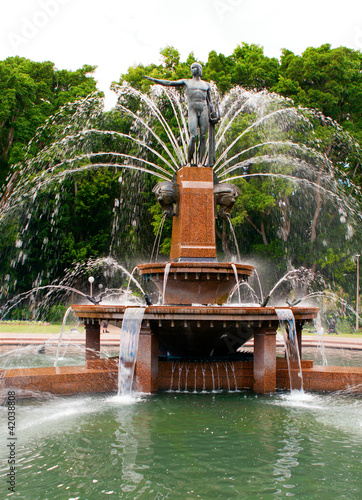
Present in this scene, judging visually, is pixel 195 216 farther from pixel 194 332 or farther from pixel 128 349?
pixel 128 349

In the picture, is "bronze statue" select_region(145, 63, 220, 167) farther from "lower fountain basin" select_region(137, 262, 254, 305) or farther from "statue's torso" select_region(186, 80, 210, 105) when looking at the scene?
"lower fountain basin" select_region(137, 262, 254, 305)

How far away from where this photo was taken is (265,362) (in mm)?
9453

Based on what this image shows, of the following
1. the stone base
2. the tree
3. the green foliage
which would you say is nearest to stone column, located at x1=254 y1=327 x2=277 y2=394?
the stone base

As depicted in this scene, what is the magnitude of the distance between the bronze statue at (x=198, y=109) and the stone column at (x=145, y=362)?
16.7 feet

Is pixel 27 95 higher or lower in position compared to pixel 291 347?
higher

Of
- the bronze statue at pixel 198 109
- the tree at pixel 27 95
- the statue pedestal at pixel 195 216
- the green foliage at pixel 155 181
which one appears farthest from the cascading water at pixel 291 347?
the tree at pixel 27 95

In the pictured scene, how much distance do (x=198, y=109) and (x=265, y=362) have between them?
248 inches

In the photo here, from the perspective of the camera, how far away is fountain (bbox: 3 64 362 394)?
9.16m

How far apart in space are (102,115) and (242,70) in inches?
347

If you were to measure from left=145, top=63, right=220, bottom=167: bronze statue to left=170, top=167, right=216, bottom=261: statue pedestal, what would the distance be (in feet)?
1.80

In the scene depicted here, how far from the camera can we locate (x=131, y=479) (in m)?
5.27

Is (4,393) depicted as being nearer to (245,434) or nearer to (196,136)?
(245,434)

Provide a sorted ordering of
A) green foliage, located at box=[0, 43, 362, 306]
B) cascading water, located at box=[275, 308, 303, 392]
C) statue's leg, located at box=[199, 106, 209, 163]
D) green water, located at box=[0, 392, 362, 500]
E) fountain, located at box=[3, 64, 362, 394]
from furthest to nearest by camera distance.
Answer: green foliage, located at box=[0, 43, 362, 306]
statue's leg, located at box=[199, 106, 209, 163]
cascading water, located at box=[275, 308, 303, 392]
fountain, located at box=[3, 64, 362, 394]
green water, located at box=[0, 392, 362, 500]

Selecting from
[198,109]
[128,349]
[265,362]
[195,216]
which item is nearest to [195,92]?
[198,109]
